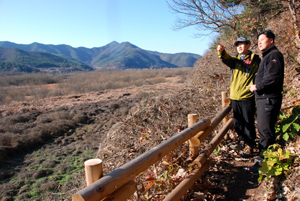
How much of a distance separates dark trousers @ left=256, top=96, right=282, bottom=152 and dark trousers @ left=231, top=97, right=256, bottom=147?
0.48 m

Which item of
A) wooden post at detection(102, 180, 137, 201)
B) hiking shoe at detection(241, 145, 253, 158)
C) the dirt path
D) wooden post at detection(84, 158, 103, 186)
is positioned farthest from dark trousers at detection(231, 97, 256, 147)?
wooden post at detection(84, 158, 103, 186)

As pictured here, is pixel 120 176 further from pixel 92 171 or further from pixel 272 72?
pixel 272 72

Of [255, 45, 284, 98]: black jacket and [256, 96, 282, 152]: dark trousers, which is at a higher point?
[255, 45, 284, 98]: black jacket

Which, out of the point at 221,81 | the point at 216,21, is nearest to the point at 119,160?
the point at 221,81

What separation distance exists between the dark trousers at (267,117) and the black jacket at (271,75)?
8cm

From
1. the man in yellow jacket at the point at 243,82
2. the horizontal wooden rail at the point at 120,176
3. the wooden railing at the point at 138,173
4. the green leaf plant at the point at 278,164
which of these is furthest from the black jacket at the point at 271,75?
the horizontal wooden rail at the point at 120,176

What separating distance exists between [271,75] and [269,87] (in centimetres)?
15

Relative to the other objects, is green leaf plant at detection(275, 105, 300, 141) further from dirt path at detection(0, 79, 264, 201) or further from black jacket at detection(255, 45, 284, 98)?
dirt path at detection(0, 79, 264, 201)

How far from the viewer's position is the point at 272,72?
8.71 feet

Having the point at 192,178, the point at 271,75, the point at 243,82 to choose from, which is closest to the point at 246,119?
the point at 243,82

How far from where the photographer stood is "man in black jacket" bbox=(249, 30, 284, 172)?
2.65 metres

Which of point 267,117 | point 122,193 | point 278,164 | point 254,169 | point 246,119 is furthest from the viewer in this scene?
point 246,119

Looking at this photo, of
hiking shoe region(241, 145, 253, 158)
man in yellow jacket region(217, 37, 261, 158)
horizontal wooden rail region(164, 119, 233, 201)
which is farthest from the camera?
hiking shoe region(241, 145, 253, 158)

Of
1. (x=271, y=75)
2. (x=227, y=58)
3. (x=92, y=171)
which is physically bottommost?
(x=92, y=171)
